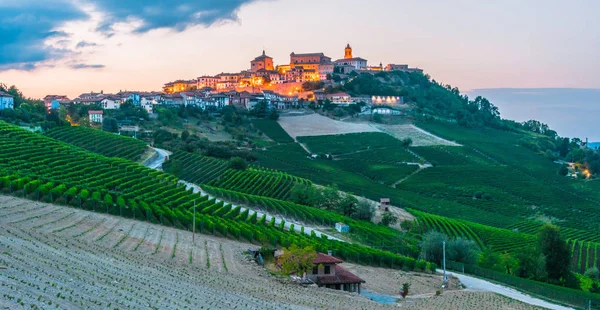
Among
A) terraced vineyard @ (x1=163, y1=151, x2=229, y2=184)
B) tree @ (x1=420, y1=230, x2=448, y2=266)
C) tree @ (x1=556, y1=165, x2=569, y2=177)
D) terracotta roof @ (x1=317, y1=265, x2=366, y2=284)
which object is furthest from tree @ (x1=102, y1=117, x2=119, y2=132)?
tree @ (x1=556, y1=165, x2=569, y2=177)

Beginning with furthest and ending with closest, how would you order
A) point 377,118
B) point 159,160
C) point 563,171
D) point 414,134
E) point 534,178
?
point 377,118
point 414,134
point 563,171
point 534,178
point 159,160

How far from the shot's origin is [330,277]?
27.1 meters

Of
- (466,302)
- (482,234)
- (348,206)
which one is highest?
(348,206)

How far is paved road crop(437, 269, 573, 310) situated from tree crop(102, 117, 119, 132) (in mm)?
57208

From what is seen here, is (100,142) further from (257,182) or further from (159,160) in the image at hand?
(257,182)

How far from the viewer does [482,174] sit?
80.8 meters

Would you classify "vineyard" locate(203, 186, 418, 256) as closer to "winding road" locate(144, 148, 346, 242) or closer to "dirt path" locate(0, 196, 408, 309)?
"winding road" locate(144, 148, 346, 242)

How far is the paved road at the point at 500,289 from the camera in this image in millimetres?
29484

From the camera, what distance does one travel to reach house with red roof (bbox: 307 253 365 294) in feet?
87.8

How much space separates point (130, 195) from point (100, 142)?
1066 inches

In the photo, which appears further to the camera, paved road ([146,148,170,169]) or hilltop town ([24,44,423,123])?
hilltop town ([24,44,423,123])

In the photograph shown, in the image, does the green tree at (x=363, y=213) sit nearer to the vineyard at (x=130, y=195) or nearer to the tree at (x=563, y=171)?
the vineyard at (x=130, y=195)

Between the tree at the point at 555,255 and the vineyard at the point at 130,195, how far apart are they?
8.49 m

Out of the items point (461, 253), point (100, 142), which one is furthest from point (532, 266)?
point (100, 142)
